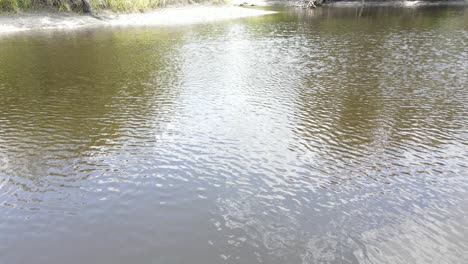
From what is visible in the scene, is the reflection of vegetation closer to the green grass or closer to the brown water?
the brown water

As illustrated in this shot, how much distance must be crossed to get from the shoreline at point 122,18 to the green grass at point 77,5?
0.97 m

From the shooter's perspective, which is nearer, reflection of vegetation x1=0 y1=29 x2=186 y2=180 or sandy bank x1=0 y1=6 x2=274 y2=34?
reflection of vegetation x1=0 y1=29 x2=186 y2=180

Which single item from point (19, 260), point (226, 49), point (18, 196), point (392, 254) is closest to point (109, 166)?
point (18, 196)

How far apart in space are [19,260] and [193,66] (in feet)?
63.2

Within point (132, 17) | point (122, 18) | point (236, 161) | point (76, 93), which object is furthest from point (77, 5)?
point (236, 161)

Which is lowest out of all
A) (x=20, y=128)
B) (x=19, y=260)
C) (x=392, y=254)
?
(x=392, y=254)

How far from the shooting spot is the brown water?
311 inches

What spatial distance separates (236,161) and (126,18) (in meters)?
44.2

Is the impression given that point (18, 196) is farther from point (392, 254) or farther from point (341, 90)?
point (341, 90)

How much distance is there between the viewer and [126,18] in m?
49.5

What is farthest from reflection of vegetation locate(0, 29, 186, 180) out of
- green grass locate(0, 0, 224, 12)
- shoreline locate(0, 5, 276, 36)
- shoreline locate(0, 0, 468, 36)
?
green grass locate(0, 0, 224, 12)

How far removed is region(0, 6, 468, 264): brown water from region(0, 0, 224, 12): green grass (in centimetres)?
2158

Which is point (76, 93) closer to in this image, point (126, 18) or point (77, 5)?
point (126, 18)

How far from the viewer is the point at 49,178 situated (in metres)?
10.7
